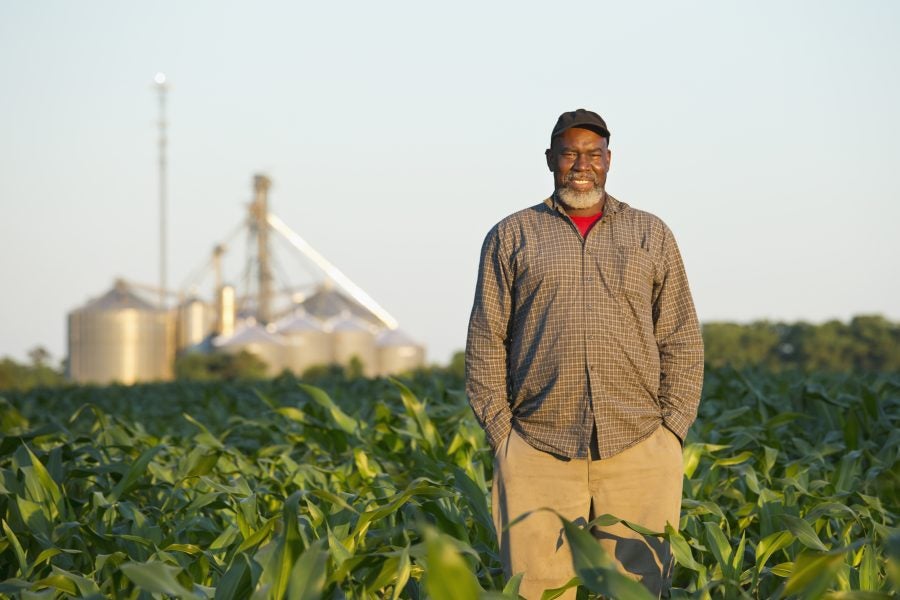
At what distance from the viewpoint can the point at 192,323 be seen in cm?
6638

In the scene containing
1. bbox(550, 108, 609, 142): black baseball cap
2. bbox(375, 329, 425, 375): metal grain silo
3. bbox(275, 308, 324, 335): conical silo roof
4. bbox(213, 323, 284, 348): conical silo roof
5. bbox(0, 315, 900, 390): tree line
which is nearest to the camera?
bbox(550, 108, 609, 142): black baseball cap

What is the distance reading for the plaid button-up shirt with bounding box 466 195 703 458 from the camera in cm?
412

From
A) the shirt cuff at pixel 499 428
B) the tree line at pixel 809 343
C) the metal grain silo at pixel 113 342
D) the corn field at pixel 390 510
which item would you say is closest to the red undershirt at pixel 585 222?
the shirt cuff at pixel 499 428

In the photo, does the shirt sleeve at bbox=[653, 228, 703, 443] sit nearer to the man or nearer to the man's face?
the man

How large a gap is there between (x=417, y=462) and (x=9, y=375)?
221 feet

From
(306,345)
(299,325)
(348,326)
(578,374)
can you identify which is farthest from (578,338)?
(348,326)

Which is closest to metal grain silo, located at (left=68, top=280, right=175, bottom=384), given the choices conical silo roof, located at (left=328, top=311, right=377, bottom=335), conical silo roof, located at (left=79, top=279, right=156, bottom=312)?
conical silo roof, located at (left=79, top=279, right=156, bottom=312)

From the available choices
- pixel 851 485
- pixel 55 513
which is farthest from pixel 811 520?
pixel 55 513

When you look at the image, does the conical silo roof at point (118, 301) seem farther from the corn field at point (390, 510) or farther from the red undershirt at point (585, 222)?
the red undershirt at point (585, 222)

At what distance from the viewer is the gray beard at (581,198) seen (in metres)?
4.17

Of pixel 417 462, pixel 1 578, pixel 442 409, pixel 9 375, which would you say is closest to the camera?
pixel 1 578

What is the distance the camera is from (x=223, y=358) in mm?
61000

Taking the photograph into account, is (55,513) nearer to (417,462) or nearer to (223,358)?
(417,462)

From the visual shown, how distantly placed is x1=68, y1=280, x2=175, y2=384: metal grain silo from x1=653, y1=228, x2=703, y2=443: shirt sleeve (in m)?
59.5
